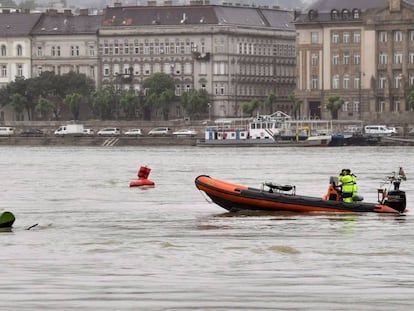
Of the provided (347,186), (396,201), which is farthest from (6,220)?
(396,201)

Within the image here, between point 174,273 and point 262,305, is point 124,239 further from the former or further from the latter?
point 262,305

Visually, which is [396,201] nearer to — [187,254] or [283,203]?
[283,203]

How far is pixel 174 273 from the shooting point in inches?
2062

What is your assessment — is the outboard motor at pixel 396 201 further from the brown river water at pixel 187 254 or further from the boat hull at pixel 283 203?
the brown river water at pixel 187 254

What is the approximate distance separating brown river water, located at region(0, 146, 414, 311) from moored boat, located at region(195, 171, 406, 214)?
0.37 metres

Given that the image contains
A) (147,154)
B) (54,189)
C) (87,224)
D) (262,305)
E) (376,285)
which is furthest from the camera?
(147,154)

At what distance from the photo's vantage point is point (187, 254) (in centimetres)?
5734

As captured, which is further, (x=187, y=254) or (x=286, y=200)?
(x=286, y=200)

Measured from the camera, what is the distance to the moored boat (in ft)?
231

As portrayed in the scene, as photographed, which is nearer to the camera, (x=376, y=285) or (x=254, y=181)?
(x=376, y=285)

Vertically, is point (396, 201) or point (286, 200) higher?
point (286, 200)

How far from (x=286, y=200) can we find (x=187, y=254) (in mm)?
13787

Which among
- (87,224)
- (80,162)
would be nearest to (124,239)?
(87,224)

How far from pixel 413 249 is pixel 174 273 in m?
9.36
